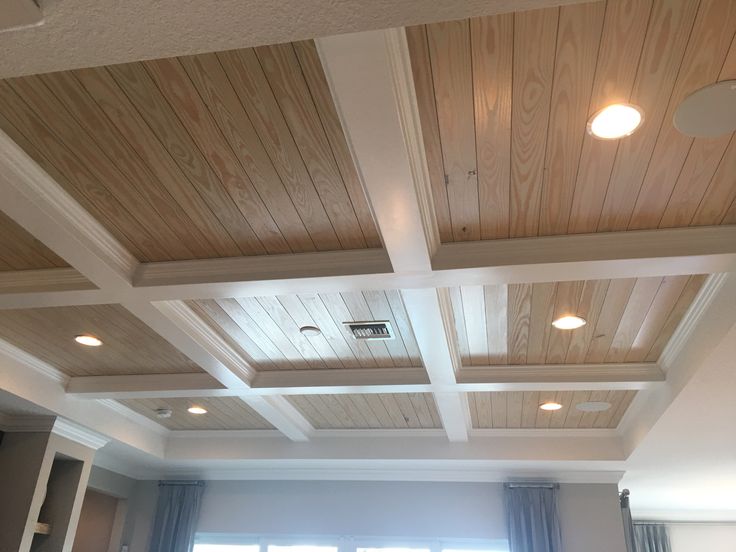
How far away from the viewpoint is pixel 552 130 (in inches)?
67.0

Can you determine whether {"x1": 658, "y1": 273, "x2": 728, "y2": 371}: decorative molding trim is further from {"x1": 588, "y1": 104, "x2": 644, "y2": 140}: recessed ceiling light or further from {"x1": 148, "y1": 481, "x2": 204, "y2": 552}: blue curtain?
{"x1": 148, "y1": 481, "x2": 204, "y2": 552}: blue curtain

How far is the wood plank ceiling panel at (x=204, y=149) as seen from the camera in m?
1.62

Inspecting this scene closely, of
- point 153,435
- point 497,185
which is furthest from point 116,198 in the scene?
point 153,435

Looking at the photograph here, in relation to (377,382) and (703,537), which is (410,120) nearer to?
(377,382)

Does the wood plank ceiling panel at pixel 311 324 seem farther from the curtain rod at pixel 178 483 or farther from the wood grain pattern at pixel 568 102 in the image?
the curtain rod at pixel 178 483

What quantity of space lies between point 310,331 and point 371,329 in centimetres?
30

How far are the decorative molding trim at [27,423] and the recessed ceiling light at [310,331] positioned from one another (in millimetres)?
1986

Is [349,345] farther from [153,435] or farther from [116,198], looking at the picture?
[153,435]

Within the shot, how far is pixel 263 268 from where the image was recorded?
2457mm

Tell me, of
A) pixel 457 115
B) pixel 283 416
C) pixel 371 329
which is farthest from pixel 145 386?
pixel 457 115

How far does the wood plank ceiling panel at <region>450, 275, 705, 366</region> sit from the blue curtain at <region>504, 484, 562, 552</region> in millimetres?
2021

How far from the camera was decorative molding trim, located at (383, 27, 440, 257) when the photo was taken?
1435 mm

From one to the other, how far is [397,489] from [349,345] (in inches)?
95.8

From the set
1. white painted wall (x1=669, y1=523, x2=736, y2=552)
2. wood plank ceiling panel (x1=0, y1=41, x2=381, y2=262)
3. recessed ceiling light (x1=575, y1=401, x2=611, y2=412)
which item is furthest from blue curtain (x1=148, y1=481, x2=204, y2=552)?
white painted wall (x1=669, y1=523, x2=736, y2=552)
